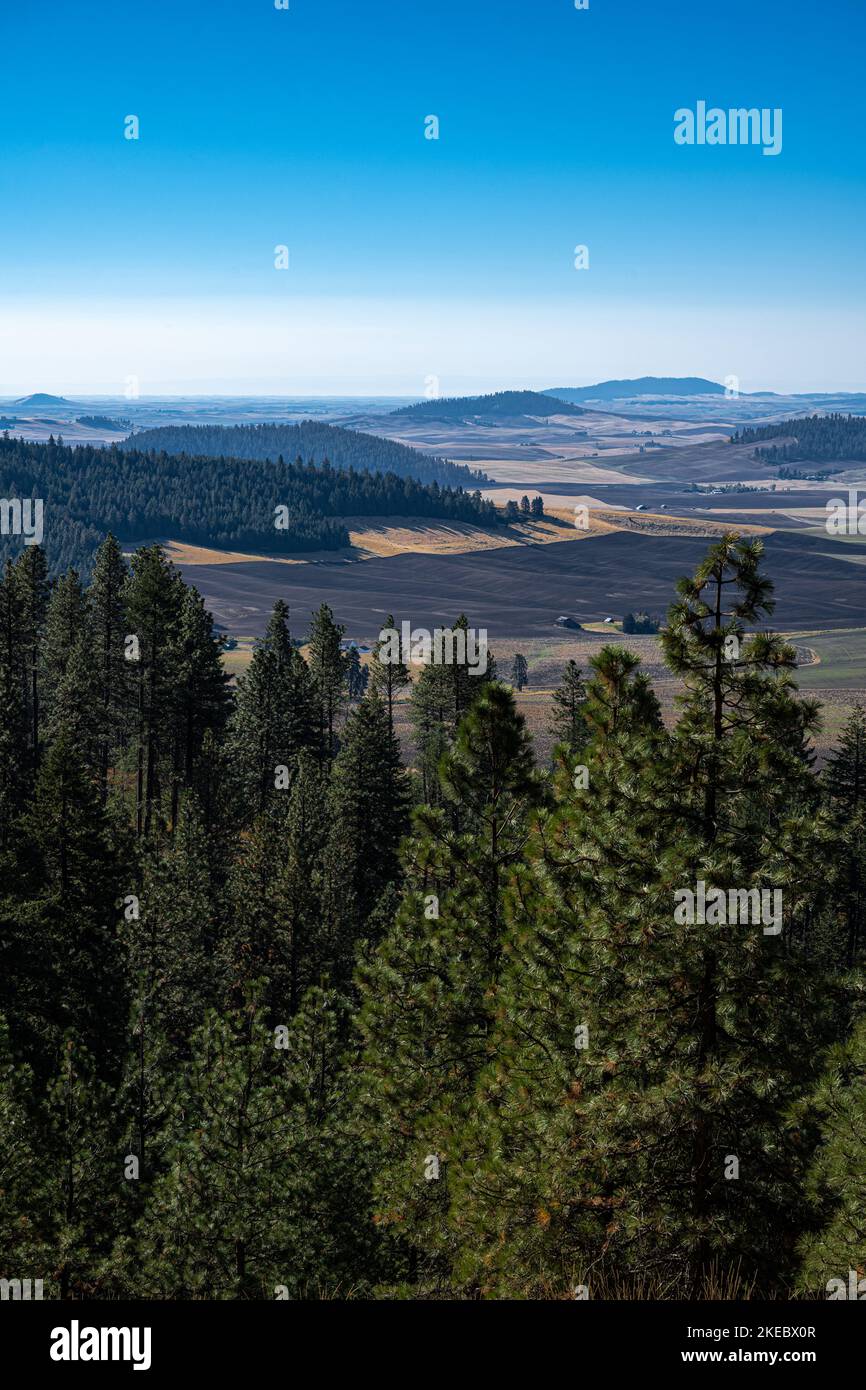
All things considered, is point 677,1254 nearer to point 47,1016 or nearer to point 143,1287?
point 143,1287

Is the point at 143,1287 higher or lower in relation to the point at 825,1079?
lower

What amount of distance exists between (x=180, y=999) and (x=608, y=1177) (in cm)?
2147

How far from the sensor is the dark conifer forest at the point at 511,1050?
15922 millimetres

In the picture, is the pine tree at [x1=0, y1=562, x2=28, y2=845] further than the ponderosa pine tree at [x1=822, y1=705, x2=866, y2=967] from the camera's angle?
No

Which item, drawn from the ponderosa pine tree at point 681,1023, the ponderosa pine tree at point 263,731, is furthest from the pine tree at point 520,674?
the ponderosa pine tree at point 681,1023

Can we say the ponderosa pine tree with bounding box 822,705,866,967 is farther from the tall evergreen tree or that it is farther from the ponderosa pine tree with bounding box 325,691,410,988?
the tall evergreen tree

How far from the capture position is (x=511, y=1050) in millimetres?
20125

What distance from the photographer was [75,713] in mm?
57969

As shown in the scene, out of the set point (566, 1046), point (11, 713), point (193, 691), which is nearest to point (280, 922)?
point (11, 713)

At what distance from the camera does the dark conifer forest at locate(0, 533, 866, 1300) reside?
1592cm

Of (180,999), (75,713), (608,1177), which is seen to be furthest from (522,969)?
(75,713)

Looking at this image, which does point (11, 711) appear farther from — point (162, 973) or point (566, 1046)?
point (566, 1046)

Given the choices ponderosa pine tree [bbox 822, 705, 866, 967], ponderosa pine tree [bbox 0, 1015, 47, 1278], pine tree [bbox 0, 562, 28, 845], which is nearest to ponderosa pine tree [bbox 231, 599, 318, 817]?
pine tree [bbox 0, 562, 28, 845]

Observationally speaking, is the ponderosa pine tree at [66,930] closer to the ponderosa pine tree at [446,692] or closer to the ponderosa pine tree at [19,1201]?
the ponderosa pine tree at [19,1201]
